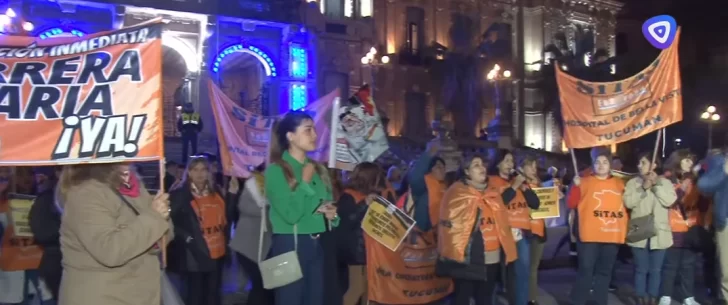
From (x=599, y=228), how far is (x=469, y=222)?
1996 mm

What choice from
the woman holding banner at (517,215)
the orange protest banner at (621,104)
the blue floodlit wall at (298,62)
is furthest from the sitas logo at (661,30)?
the blue floodlit wall at (298,62)

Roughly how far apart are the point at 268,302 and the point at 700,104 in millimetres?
42547

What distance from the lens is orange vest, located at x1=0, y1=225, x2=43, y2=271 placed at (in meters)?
7.78

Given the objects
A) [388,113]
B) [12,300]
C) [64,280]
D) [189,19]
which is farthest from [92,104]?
[388,113]

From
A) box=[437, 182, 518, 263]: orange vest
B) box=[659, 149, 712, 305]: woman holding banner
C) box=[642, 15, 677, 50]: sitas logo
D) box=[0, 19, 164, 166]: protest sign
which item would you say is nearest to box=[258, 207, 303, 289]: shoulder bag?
box=[0, 19, 164, 166]: protest sign

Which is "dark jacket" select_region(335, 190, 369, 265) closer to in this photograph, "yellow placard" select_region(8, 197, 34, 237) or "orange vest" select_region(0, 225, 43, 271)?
"orange vest" select_region(0, 225, 43, 271)

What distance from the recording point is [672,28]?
8609 millimetres

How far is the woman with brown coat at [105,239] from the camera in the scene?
3.91 meters

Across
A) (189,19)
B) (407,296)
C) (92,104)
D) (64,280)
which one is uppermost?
(189,19)

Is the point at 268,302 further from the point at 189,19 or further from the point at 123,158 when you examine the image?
the point at 189,19

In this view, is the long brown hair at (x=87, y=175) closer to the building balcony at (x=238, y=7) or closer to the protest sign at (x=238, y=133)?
the protest sign at (x=238, y=133)

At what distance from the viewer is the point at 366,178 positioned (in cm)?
789

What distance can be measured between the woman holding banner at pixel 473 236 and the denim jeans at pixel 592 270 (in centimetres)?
113

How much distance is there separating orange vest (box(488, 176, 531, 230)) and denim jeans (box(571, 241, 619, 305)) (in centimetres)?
68
